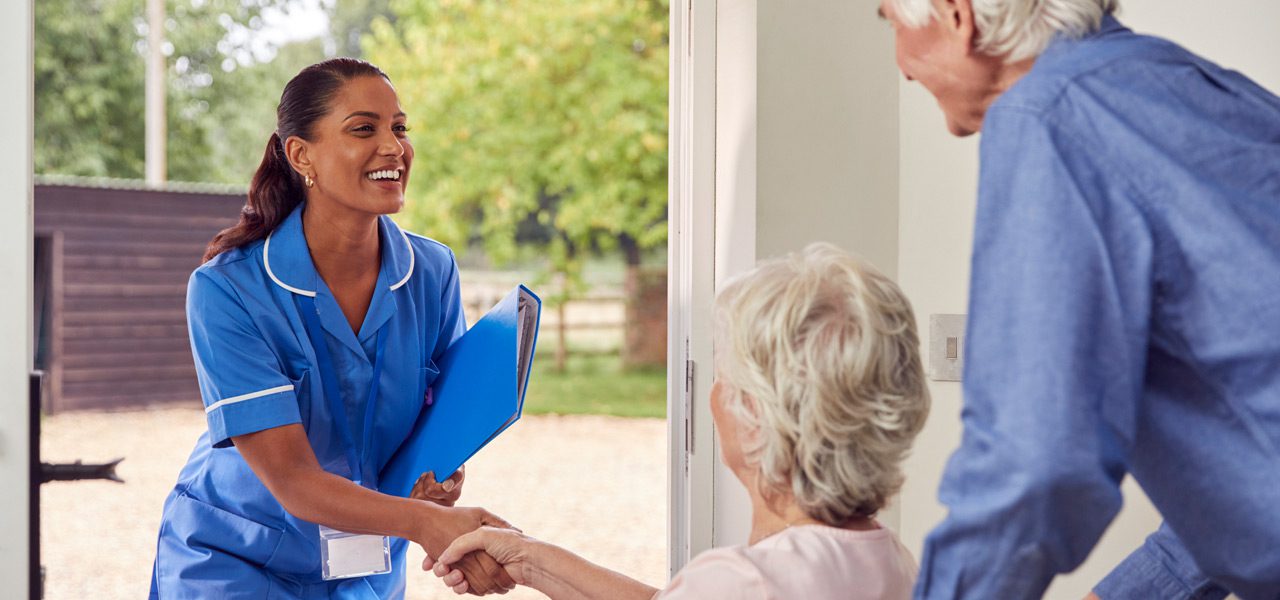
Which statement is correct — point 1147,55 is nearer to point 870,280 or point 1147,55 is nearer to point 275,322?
point 870,280

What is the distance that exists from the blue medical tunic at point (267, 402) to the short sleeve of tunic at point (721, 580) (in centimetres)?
74

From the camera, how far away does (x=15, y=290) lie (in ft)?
5.19

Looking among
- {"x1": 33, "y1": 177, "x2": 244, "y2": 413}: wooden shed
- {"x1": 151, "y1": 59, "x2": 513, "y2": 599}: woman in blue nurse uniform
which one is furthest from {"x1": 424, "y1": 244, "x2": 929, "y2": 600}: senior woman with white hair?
{"x1": 33, "y1": 177, "x2": 244, "y2": 413}: wooden shed

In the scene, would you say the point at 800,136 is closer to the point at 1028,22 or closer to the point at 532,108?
the point at 1028,22

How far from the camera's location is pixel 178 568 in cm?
167

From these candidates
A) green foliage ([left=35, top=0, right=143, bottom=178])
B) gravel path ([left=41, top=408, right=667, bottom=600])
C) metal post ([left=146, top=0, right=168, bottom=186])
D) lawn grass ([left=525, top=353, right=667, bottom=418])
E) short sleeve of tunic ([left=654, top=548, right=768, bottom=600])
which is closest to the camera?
short sleeve of tunic ([left=654, top=548, right=768, bottom=600])

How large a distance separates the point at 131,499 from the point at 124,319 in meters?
2.48

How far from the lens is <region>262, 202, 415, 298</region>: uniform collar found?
5.62 feet

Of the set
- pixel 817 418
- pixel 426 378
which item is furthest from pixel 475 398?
pixel 817 418

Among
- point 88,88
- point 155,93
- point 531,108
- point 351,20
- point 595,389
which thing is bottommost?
point 595,389

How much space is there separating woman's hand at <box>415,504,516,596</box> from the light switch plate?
2.46ft

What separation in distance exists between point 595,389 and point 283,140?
33.7 feet

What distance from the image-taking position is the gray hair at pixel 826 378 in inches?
41.8

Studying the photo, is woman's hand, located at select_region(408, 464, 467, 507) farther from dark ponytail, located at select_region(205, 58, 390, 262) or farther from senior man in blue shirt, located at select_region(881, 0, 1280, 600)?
senior man in blue shirt, located at select_region(881, 0, 1280, 600)
